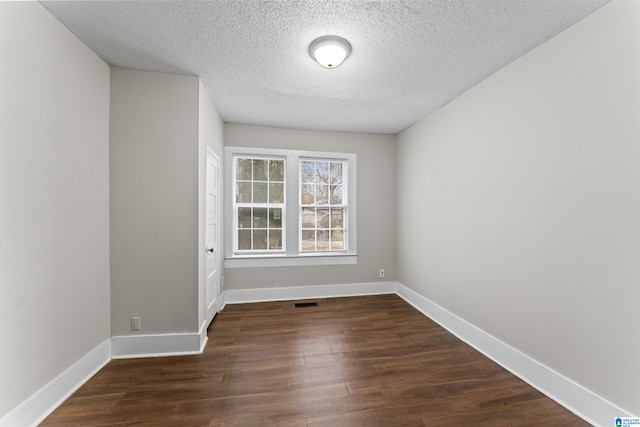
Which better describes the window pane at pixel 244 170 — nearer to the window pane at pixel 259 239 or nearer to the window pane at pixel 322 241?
the window pane at pixel 259 239

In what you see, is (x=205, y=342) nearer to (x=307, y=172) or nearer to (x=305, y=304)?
(x=305, y=304)

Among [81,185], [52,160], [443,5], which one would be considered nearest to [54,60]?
[52,160]

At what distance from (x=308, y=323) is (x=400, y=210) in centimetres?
227

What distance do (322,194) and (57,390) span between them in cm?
340

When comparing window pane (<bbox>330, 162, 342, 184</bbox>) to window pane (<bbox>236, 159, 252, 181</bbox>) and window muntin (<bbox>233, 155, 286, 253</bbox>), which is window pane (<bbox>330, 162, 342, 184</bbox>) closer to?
window muntin (<bbox>233, 155, 286, 253</bbox>)

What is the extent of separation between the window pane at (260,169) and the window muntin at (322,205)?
1.85 ft

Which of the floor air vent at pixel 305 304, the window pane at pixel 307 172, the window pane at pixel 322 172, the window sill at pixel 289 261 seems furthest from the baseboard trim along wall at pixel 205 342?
the window pane at pixel 322 172

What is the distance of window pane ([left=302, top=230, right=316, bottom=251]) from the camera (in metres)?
4.12

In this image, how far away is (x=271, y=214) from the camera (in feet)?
13.1

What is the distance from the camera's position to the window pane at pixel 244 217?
391 cm

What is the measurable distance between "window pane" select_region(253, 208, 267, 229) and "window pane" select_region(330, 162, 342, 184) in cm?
122

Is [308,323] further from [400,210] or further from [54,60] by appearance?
[54,60]

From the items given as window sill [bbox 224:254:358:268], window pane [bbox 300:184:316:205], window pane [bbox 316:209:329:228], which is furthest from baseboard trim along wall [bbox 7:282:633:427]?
window pane [bbox 300:184:316:205]

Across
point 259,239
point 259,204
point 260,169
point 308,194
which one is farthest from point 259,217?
point 308,194
